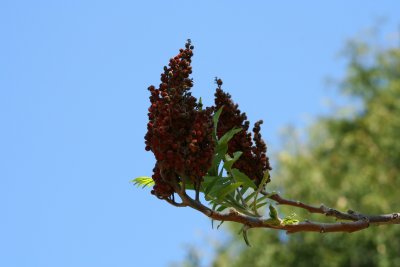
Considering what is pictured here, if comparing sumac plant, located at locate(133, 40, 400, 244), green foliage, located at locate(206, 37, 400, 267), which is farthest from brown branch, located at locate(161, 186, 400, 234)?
green foliage, located at locate(206, 37, 400, 267)

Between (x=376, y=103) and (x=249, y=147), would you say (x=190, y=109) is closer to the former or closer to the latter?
(x=249, y=147)

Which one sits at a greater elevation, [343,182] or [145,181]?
[343,182]

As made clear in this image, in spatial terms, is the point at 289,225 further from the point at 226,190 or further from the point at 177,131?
the point at 177,131

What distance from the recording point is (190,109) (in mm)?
3568

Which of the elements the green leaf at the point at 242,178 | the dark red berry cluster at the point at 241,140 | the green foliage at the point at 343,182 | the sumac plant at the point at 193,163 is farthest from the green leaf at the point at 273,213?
the green foliage at the point at 343,182

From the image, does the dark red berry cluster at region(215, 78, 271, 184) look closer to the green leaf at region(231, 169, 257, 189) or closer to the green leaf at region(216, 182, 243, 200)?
the green leaf at region(231, 169, 257, 189)

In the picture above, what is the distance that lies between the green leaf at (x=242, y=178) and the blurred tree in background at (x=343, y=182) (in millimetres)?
23464

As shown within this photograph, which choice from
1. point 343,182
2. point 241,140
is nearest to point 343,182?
point 343,182

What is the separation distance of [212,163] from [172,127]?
23cm

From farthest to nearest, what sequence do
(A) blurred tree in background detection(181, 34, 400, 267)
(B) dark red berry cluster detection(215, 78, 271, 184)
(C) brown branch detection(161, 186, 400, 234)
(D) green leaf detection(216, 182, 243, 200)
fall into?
(A) blurred tree in background detection(181, 34, 400, 267), (B) dark red berry cluster detection(215, 78, 271, 184), (D) green leaf detection(216, 182, 243, 200), (C) brown branch detection(161, 186, 400, 234)

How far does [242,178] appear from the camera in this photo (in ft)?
12.7

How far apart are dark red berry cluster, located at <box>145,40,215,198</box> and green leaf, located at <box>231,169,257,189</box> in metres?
0.35

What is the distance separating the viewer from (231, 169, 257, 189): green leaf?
12.7ft

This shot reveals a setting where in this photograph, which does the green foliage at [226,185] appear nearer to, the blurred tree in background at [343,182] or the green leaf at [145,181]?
the green leaf at [145,181]
